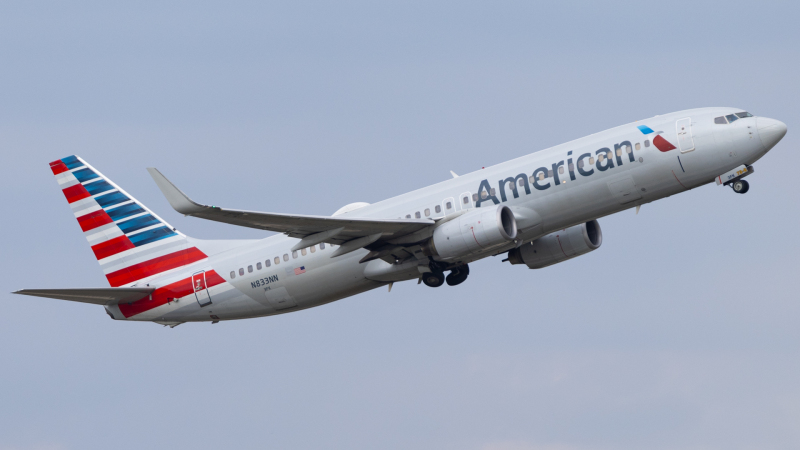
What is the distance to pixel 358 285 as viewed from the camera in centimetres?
4366

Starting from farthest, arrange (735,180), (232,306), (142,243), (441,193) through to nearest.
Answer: (142,243)
(232,306)
(441,193)
(735,180)

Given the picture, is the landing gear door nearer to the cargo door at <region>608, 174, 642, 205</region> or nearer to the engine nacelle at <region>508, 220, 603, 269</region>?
the cargo door at <region>608, 174, 642, 205</region>

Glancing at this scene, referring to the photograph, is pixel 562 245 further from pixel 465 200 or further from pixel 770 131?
pixel 770 131

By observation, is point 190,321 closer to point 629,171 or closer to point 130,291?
point 130,291

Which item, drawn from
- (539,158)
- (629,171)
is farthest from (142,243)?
(629,171)

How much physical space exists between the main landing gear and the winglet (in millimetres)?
11363

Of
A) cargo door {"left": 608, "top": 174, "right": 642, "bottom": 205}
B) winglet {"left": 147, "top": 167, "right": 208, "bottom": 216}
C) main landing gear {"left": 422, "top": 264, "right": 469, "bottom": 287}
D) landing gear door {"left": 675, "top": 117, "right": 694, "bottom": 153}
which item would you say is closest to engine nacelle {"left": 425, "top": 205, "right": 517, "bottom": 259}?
main landing gear {"left": 422, "top": 264, "right": 469, "bottom": 287}

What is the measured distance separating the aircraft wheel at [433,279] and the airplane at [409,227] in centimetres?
10

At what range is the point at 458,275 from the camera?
44688 mm

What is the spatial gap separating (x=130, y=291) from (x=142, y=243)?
3404mm

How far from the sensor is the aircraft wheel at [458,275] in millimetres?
44531

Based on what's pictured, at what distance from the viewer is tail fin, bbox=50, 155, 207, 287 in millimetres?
48000

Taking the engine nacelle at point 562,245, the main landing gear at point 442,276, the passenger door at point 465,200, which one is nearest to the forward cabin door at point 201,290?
the main landing gear at point 442,276

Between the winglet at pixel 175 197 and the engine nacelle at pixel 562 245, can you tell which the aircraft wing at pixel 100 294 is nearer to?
the winglet at pixel 175 197
